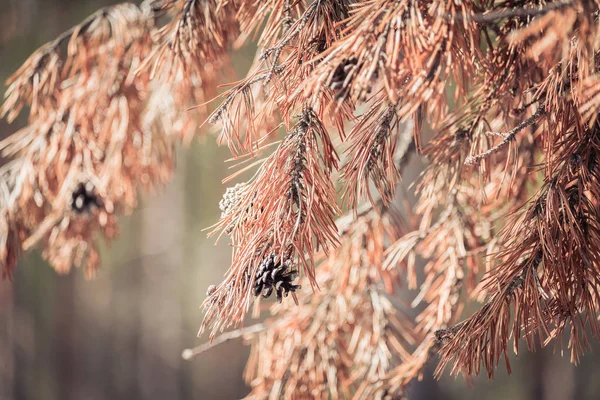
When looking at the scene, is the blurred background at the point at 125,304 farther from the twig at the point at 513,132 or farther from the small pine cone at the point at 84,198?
the twig at the point at 513,132

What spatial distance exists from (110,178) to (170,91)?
16 cm

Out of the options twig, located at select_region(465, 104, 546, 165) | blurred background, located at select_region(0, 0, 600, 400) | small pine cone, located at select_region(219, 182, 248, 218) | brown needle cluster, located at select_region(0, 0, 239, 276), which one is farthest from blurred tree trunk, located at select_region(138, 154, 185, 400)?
twig, located at select_region(465, 104, 546, 165)

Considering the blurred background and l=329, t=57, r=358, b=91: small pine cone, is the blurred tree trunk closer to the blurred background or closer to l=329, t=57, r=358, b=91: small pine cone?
the blurred background

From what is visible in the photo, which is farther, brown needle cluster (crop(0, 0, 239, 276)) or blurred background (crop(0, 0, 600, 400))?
blurred background (crop(0, 0, 600, 400))

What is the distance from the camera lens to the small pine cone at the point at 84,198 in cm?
67

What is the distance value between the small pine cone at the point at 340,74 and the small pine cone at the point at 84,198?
18.8 inches

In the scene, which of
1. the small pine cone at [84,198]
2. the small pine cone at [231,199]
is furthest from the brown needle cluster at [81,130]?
the small pine cone at [231,199]

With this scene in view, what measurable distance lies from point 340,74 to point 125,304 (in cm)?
186

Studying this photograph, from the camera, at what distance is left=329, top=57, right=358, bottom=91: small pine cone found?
Answer: 12.6 inches

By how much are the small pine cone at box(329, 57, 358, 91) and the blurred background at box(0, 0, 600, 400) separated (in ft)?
4.92

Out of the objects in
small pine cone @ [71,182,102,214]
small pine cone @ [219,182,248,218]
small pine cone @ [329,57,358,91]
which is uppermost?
small pine cone @ [71,182,102,214]

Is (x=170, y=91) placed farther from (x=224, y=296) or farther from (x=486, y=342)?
(x=486, y=342)

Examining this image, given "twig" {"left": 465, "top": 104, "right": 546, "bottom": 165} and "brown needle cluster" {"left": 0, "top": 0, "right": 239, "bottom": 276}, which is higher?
"brown needle cluster" {"left": 0, "top": 0, "right": 239, "bottom": 276}

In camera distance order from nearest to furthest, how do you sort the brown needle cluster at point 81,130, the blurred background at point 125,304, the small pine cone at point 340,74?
the small pine cone at point 340,74 < the brown needle cluster at point 81,130 < the blurred background at point 125,304
